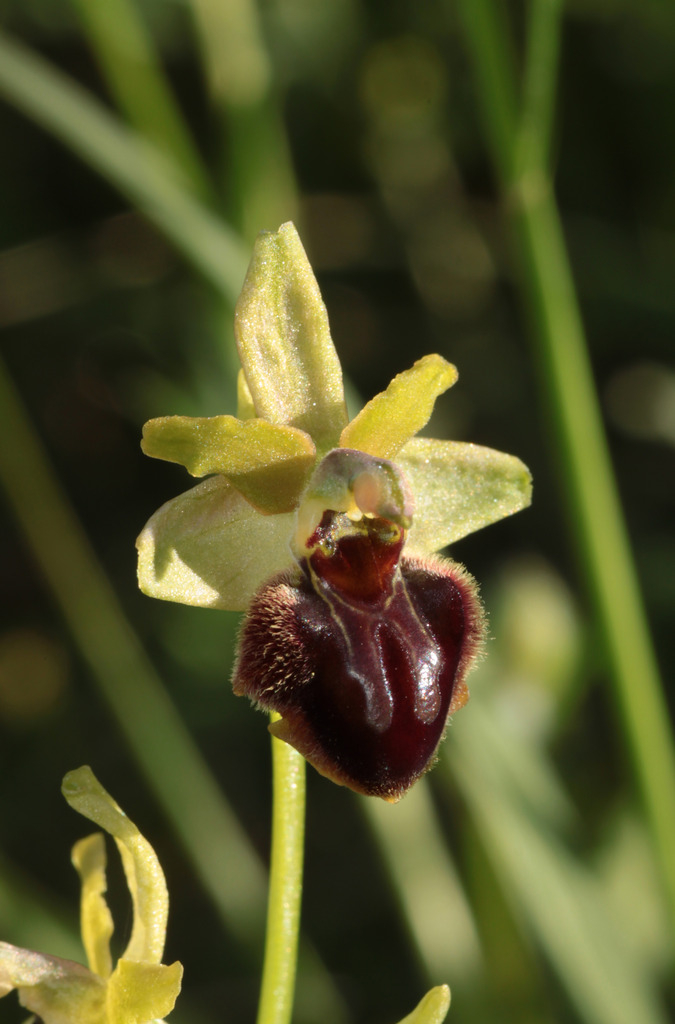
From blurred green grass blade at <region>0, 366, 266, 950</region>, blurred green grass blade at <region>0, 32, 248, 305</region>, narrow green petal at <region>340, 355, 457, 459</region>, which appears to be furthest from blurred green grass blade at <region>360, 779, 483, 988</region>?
narrow green petal at <region>340, 355, 457, 459</region>

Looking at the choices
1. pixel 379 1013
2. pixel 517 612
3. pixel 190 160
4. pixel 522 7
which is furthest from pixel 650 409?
pixel 379 1013

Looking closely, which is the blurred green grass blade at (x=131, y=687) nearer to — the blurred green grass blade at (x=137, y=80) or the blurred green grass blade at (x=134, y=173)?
the blurred green grass blade at (x=137, y=80)

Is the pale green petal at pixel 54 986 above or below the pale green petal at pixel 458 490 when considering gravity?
below

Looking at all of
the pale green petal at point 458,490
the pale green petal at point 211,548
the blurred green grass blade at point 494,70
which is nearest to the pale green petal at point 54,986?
the pale green petal at point 211,548

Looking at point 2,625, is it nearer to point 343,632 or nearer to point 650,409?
point 650,409

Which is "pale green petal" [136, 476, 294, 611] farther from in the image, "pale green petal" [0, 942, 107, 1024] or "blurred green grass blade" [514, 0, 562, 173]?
"blurred green grass blade" [514, 0, 562, 173]

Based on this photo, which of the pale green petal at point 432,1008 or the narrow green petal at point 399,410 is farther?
the narrow green petal at point 399,410
